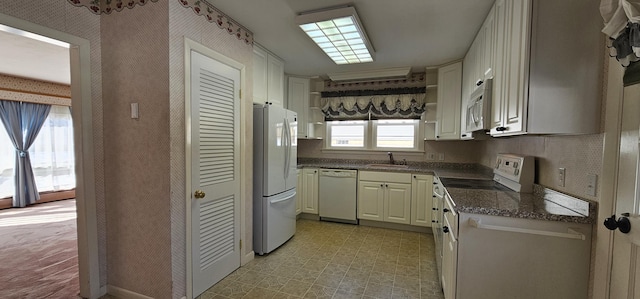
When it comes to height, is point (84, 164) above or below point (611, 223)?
above

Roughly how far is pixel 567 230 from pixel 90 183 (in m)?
3.06

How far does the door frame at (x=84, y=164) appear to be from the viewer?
1.83 metres

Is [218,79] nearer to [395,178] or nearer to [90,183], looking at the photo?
[90,183]

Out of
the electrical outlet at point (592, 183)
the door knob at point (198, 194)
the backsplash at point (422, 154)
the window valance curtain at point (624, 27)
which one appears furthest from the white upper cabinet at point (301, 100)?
the window valance curtain at point (624, 27)

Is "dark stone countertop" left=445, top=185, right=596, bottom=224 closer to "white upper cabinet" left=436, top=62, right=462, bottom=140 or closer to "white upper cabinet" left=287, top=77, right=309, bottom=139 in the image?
"white upper cabinet" left=436, top=62, right=462, bottom=140

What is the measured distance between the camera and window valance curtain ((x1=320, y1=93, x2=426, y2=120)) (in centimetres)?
386

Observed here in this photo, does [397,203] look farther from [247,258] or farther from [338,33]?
[338,33]

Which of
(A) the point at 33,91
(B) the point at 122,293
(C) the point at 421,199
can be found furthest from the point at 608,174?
(A) the point at 33,91

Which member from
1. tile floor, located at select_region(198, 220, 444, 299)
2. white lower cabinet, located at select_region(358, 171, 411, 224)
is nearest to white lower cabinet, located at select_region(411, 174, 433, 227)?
white lower cabinet, located at select_region(358, 171, 411, 224)

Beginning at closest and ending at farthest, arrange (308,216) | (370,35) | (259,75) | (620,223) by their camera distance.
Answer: (620,223) < (370,35) < (259,75) < (308,216)

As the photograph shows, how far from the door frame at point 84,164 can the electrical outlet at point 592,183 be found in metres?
3.16

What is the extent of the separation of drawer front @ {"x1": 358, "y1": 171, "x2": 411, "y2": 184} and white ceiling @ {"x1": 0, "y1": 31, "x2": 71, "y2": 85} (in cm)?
416

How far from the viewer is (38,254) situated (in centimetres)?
276

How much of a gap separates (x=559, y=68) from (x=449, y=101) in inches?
84.5
